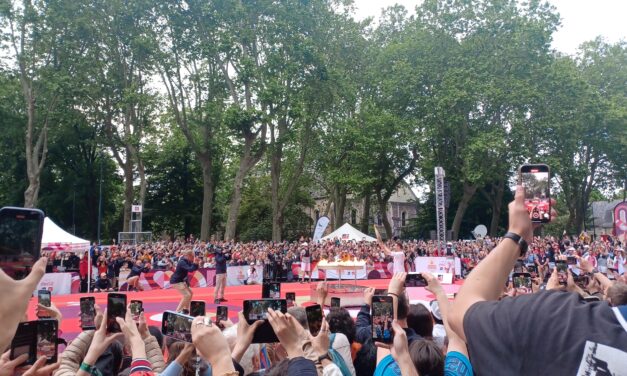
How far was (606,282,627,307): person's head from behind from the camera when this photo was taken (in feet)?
16.8

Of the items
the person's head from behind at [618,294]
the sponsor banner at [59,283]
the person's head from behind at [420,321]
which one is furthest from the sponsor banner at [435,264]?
the person's head from behind at [420,321]

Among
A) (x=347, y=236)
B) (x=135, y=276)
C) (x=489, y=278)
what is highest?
(x=347, y=236)

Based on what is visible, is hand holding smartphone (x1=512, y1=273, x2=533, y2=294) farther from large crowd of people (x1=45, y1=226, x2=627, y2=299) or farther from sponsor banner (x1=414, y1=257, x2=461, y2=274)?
sponsor banner (x1=414, y1=257, x2=461, y2=274)

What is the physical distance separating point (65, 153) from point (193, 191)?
490 inches

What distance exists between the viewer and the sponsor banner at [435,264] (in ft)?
86.2

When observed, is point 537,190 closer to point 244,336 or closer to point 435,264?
point 244,336

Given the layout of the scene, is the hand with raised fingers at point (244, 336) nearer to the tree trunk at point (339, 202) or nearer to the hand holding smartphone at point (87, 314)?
the hand holding smartphone at point (87, 314)

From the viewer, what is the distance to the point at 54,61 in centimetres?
3120

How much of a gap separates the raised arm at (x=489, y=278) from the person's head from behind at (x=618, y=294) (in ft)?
12.4

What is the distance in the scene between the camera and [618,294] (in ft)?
17.3

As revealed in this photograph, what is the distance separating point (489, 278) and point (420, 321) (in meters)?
2.83

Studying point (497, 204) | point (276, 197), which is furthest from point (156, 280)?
point (497, 204)

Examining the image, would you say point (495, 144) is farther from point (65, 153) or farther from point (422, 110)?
point (65, 153)

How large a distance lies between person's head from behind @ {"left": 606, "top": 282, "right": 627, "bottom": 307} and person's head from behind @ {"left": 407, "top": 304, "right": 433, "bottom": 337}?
6.22 ft
